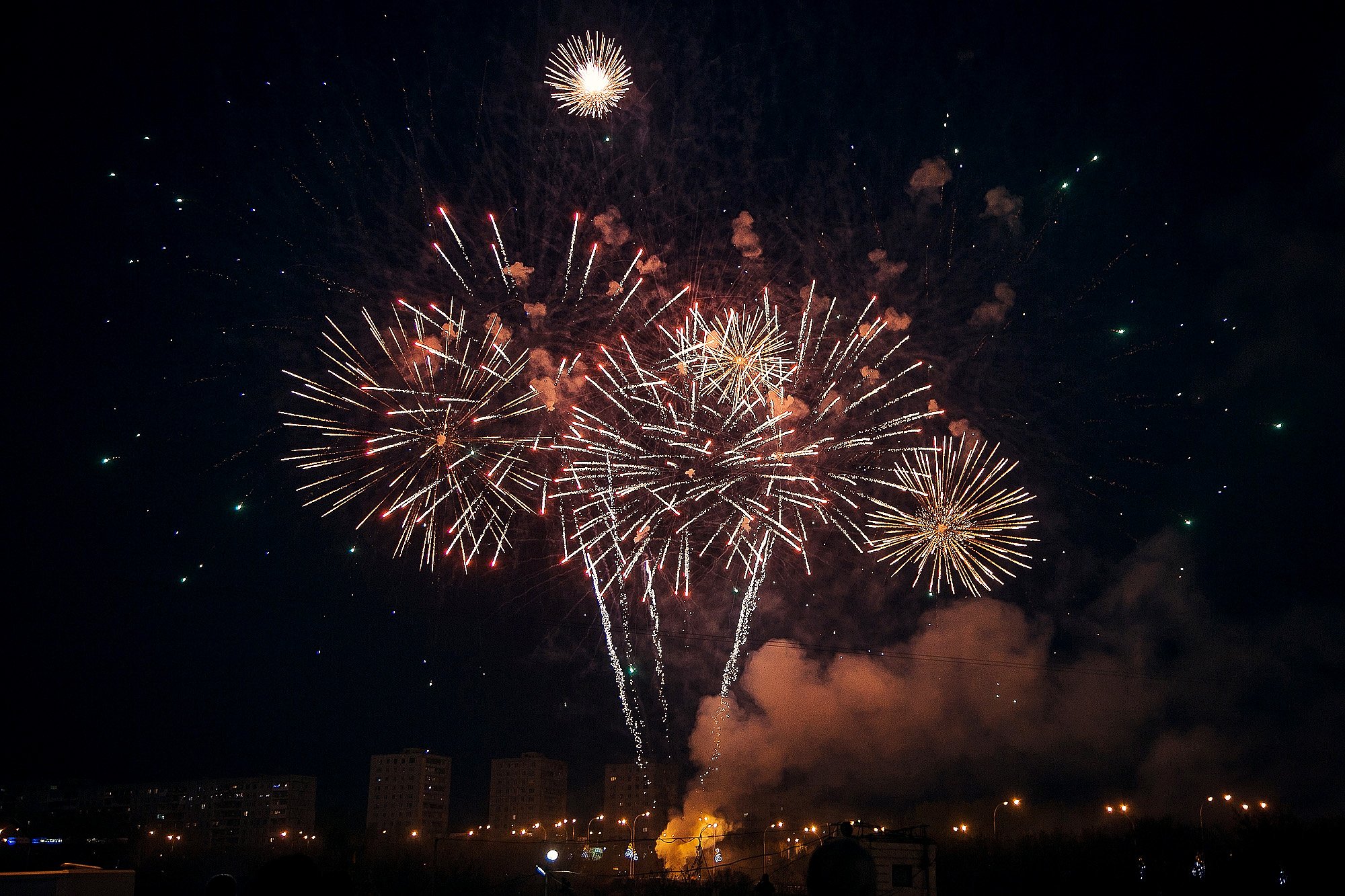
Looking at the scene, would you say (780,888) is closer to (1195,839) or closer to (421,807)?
(1195,839)

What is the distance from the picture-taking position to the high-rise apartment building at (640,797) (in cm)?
8025

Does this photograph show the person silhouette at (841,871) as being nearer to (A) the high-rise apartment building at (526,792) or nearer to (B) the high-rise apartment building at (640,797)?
(B) the high-rise apartment building at (640,797)

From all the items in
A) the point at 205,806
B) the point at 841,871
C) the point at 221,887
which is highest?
the point at 841,871

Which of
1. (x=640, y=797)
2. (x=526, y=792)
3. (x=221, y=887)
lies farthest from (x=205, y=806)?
(x=221, y=887)

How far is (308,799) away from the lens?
Answer: 90.1 metres

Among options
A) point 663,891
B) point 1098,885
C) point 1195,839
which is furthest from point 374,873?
point 1195,839

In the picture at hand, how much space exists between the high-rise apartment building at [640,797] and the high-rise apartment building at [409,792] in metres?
15.4

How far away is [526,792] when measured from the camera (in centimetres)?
9212

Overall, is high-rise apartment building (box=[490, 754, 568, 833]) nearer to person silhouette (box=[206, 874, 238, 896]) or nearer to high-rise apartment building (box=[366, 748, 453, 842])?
high-rise apartment building (box=[366, 748, 453, 842])

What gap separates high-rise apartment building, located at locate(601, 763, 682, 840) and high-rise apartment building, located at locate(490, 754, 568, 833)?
4879 mm

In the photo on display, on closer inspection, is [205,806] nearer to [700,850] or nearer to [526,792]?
[526,792]

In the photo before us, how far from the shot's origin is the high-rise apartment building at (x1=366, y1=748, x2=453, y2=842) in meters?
86.1

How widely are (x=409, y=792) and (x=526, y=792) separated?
1118 cm

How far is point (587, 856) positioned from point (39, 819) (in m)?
39.8
